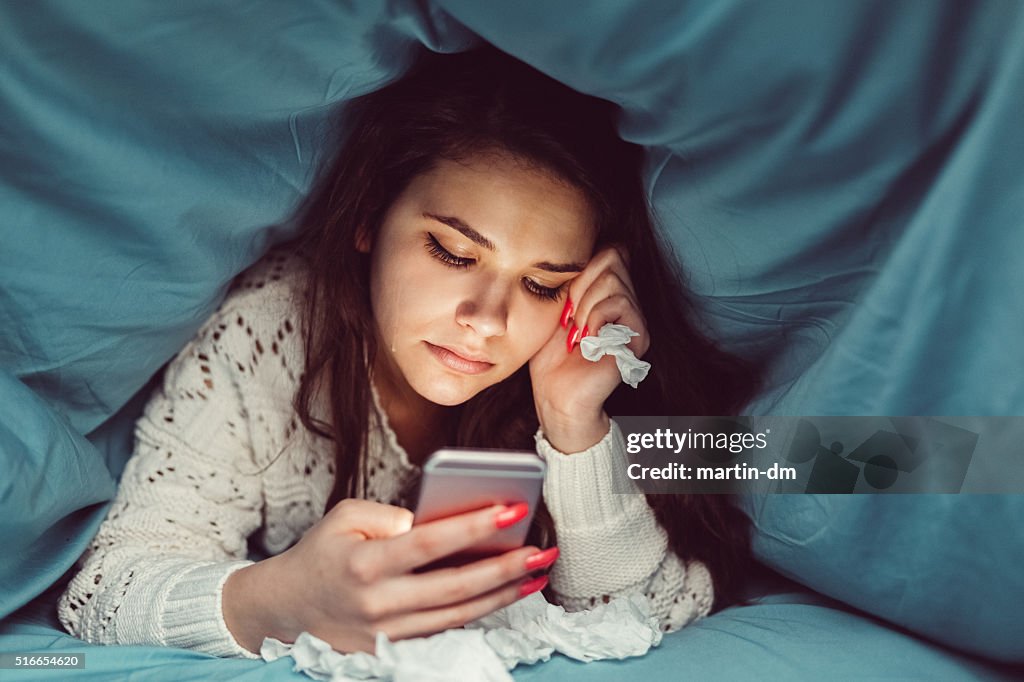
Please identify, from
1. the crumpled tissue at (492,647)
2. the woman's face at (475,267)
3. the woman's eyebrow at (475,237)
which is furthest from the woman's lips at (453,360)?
the crumpled tissue at (492,647)

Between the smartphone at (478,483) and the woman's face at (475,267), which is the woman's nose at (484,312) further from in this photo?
the smartphone at (478,483)

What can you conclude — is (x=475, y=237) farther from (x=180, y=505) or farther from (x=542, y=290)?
(x=180, y=505)

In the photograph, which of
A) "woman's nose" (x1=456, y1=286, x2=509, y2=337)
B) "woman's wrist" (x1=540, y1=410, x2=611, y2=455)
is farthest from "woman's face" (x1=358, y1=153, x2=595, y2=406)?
"woman's wrist" (x1=540, y1=410, x2=611, y2=455)

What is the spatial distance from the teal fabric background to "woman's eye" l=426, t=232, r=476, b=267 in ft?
0.39

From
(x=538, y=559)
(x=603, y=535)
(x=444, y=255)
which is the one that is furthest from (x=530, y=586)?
(x=444, y=255)

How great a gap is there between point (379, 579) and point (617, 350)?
0.30m

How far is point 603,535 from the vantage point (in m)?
0.98

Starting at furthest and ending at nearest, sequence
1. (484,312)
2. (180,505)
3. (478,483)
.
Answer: (180,505) → (484,312) → (478,483)

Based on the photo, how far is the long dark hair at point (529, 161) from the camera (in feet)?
2.92

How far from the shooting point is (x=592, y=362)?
97cm

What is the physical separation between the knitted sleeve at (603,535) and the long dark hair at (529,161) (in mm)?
23

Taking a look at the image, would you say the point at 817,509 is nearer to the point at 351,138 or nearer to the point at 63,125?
the point at 351,138

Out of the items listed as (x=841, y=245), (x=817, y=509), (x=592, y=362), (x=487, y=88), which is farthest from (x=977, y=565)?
(x=487, y=88)

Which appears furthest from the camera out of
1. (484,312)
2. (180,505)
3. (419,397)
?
(419,397)
